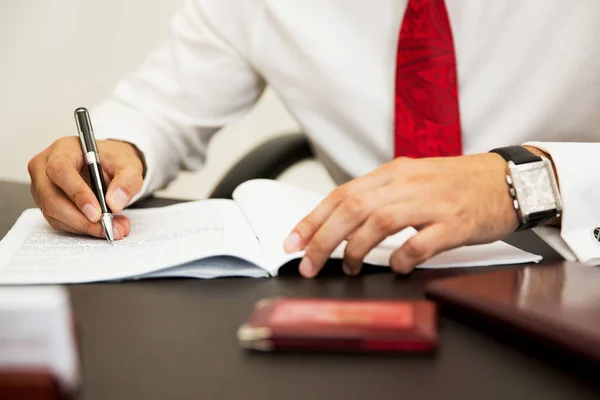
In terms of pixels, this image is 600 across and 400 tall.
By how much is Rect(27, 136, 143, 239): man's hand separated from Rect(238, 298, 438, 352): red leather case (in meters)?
0.41

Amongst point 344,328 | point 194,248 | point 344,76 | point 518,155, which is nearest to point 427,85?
point 344,76

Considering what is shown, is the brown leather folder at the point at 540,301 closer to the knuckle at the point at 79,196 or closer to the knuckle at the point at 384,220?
the knuckle at the point at 384,220

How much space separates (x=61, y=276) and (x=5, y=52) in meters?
1.50

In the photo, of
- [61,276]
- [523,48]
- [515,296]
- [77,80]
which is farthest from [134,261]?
[77,80]

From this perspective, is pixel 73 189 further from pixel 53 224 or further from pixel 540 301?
pixel 540 301

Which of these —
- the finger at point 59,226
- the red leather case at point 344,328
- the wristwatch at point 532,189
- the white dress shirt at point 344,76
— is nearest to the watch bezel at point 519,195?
the wristwatch at point 532,189

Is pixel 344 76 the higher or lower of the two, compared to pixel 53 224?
higher

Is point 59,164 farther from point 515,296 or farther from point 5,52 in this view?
point 5,52

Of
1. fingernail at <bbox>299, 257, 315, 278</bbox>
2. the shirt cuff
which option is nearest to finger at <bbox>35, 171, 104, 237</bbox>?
the shirt cuff

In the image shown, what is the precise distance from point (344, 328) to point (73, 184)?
0.54 m

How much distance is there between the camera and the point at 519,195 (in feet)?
2.70

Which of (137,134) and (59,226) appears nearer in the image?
(59,226)

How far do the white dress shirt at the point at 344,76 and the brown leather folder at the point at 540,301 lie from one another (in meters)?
0.64

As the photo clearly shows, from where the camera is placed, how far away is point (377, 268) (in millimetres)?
782
